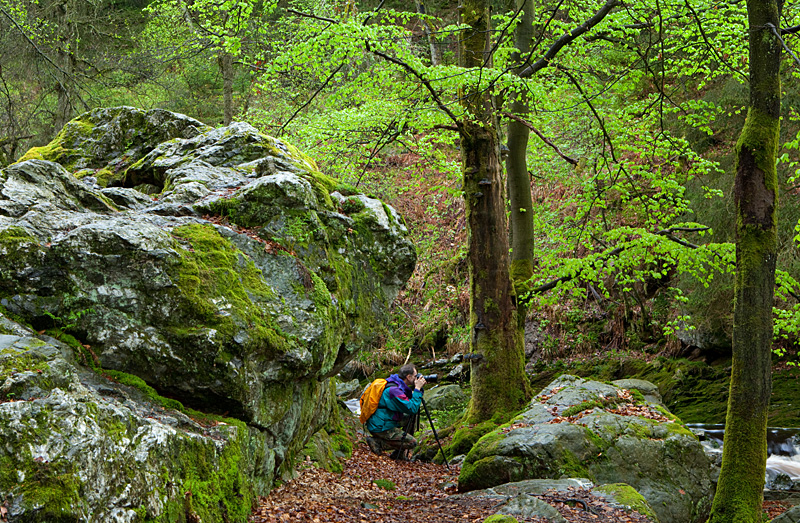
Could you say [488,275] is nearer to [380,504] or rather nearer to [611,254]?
[611,254]

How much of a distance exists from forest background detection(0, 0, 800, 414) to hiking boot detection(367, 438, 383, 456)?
3.58 meters

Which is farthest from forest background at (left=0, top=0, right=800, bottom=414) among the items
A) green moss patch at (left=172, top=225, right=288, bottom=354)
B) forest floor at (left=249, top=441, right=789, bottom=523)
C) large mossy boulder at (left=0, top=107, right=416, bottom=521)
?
forest floor at (left=249, top=441, right=789, bottom=523)

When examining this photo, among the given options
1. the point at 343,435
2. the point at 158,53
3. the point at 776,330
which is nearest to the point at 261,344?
the point at 343,435

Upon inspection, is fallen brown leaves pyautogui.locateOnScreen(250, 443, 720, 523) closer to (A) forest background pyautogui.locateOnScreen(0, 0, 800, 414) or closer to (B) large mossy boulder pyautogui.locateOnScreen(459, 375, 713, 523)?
(B) large mossy boulder pyautogui.locateOnScreen(459, 375, 713, 523)

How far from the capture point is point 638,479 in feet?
22.0

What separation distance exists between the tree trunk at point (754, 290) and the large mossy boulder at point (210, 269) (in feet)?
12.7

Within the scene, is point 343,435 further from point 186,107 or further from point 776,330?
point 186,107

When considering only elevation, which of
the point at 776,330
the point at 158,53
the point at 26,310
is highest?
the point at 158,53

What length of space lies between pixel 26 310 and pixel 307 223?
113 inches

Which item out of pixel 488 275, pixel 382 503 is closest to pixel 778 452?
pixel 488 275

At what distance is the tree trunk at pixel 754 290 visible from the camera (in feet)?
18.1

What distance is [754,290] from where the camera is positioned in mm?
5570

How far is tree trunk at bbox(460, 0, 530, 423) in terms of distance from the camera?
948 centimetres

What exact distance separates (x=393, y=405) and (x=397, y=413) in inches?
11.2
